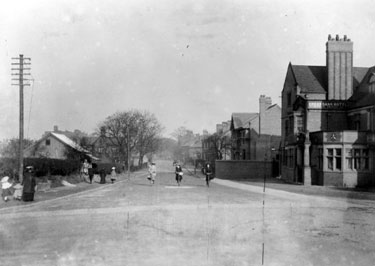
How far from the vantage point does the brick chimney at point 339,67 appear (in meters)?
37.1

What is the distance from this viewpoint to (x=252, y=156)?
63.4m

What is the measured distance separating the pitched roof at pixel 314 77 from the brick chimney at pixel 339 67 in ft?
4.05

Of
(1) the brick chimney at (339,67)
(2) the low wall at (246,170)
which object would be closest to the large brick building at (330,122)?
(1) the brick chimney at (339,67)

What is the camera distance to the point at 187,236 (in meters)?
10.6

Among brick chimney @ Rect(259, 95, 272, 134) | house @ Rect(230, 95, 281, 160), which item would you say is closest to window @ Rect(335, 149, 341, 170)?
house @ Rect(230, 95, 281, 160)

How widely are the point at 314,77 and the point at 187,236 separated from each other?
3304cm

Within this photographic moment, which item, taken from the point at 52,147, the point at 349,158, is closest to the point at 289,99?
the point at 349,158

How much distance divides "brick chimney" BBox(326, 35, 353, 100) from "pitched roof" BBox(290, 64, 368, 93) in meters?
1.24

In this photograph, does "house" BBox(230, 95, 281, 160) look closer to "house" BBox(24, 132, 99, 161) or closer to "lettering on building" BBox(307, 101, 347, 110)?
"lettering on building" BBox(307, 101, 347, 110)

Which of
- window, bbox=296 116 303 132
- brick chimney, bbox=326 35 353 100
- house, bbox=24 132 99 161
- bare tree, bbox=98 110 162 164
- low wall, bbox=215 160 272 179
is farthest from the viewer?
bare tree, bbox=98 110 162 164

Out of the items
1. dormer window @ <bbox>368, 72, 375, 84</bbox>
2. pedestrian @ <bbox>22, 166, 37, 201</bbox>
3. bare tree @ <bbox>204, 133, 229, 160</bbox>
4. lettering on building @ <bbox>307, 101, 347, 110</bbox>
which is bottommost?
pedestrian @ <bbox>22, 166, 37, 201</bbox>

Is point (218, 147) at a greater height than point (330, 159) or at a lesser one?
greater

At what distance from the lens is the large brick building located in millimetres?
31891

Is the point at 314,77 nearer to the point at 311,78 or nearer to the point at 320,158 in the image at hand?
the point at 311,78
